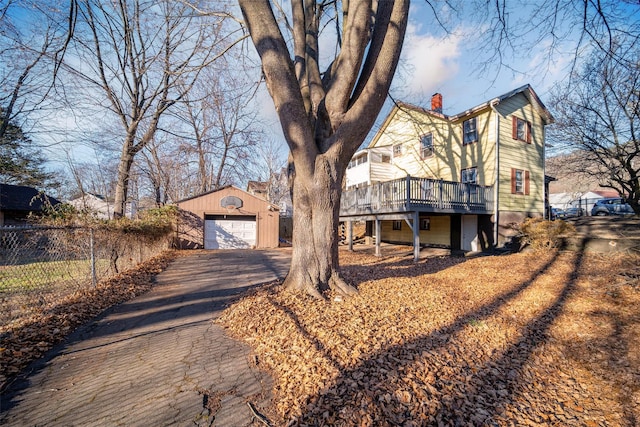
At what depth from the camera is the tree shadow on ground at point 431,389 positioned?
2.04 m

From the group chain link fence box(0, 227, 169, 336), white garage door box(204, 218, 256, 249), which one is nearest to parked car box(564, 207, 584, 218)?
white garage door box(204, 218, 256, 249)

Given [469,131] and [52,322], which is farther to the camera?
[469,131]

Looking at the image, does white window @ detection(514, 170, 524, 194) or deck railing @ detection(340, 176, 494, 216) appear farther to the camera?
white window @ detection(514, 170, 524, 194)

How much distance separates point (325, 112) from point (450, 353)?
385 cm

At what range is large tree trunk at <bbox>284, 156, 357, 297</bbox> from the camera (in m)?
4.43

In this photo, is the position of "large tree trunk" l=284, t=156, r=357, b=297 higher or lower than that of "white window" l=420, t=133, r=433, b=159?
lower

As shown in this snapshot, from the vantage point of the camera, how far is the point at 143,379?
2566 mm

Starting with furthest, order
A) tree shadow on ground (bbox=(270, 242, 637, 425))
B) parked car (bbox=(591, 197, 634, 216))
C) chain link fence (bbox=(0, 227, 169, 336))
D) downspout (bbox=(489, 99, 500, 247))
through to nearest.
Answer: parked car (bbox=(591, 197, 634, 216))
downspout (bbox=(489, 99, 500, 247))
chain link fence (bbox=(0, 227, 169, 336))
tree shadow on ground (bbox=(270, 242, 637, 425))

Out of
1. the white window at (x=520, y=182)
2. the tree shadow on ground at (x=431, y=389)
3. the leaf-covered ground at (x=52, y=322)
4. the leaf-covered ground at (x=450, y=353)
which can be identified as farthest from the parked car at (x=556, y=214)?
the leaf-covered ground at (x=52, y=322)

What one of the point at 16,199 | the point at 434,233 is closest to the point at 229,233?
the point at 434,233

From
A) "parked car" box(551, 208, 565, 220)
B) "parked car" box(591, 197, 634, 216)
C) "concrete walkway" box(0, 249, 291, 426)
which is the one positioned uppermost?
"parked car" box(591, 197, 634, 216)

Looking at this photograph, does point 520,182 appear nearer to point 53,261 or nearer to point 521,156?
point 521,156

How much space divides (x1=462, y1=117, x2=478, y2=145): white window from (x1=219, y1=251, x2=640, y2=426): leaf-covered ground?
31.9 ft

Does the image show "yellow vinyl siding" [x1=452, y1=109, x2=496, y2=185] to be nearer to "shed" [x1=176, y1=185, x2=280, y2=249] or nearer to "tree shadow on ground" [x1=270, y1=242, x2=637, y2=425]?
"shed" [x1=176, y1=185, x2=280, y2=249]
